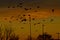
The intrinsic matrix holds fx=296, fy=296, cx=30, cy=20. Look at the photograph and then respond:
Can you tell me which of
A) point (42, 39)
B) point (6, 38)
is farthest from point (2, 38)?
point (42, 39)

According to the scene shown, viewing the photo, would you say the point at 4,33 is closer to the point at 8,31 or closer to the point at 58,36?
the point at 8,31

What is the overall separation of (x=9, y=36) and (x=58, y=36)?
5426 mm

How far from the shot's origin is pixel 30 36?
944 inches

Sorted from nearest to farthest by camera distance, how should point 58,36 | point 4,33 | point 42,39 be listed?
point 4,33 → point 58,36 → point 42,39

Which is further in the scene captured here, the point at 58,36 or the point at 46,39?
the point at 46,39

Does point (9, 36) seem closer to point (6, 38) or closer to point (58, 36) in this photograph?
point (6, 38)

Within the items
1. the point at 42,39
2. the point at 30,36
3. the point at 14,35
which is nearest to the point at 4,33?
the point at 14,35

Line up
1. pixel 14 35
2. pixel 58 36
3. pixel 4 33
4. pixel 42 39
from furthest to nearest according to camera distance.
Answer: pixel 42 39, pixel 58 36, pixel 14 35, pixel 4 33

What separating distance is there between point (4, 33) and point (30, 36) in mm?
3583

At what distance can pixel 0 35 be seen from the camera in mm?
21266

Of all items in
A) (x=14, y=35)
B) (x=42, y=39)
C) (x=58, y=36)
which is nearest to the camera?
(x=14, y=35)

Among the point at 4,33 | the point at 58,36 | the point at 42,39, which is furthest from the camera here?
the point at 42,39

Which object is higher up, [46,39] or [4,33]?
[4,33]

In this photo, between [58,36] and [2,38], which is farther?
[58,36]
